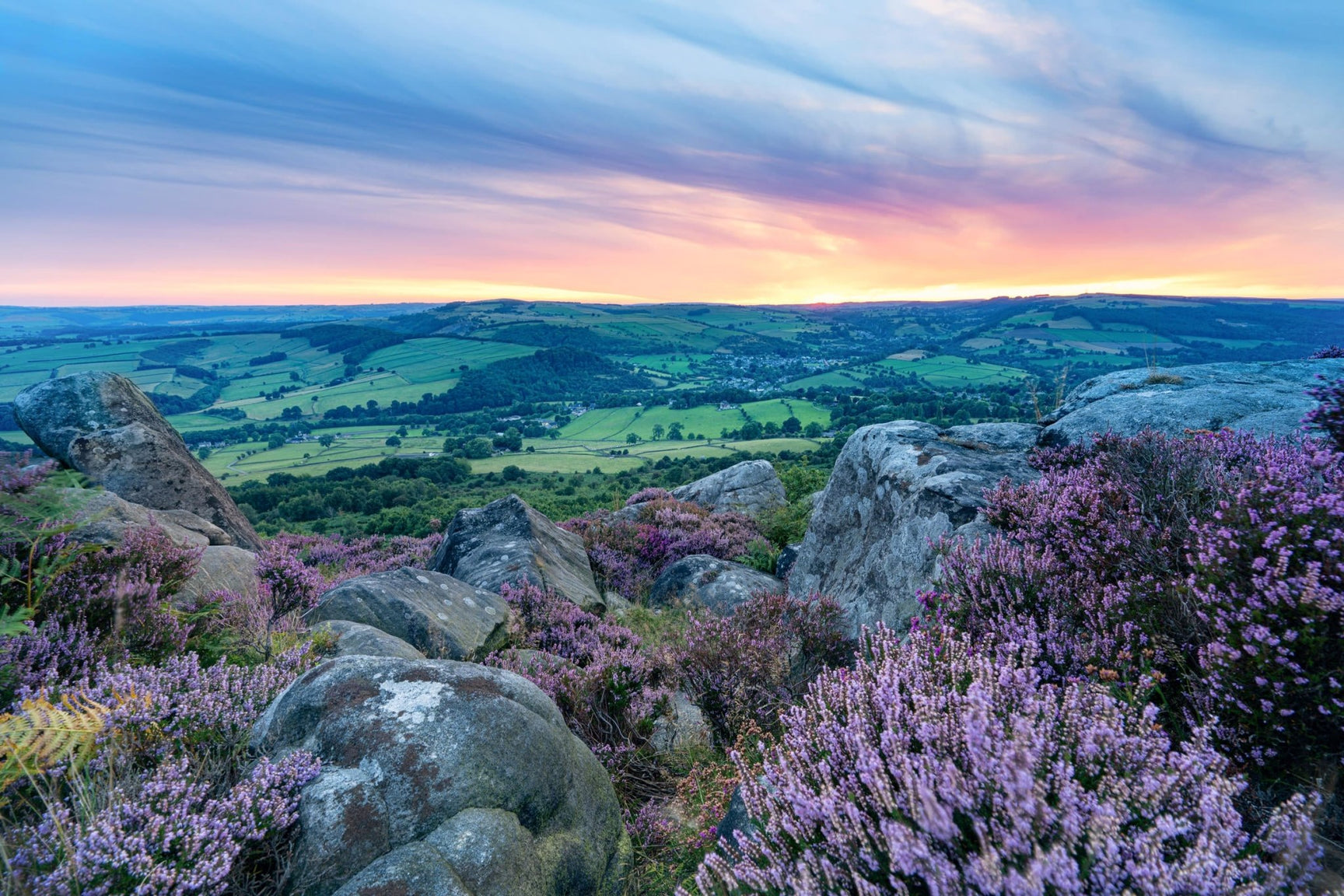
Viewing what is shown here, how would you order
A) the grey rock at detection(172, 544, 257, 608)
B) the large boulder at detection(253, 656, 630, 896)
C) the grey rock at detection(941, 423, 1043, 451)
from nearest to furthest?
1. the large boulder at detection(253, 656, 630, 896)
2. the grey rock at detection(172, 544, 257, 608)
3. the grey rock at detection(941, 423, 1043, 451)

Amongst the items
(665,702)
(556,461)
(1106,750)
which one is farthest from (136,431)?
(556,461)

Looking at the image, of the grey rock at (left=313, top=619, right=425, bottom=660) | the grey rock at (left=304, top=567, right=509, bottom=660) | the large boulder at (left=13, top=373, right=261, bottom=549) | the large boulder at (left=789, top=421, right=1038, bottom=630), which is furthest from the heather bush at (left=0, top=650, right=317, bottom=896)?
the large boulder at (left=13, top=373, right=261, bottom=549)

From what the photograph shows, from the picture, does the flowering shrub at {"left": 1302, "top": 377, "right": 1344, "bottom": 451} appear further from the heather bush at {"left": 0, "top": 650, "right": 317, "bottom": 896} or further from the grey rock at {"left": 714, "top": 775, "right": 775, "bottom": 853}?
the heather bush at {"left": 0, "top": 650, "right": 317, "bottom": 896}

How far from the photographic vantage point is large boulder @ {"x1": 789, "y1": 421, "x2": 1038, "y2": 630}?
6668 millimetres

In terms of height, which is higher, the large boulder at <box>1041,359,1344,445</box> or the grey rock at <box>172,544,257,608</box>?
the large boulder at <box>1041,359,1344,445</box>

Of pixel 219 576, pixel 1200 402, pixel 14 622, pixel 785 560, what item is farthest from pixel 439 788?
pixel 785 560

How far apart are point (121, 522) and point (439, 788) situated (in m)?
7.03

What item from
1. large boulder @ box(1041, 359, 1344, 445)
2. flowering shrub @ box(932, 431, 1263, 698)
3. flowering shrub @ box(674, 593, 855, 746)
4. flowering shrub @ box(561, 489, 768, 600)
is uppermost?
large boulder @ box(1041, 359, 1344, 445)

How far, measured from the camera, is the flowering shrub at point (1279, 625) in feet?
9.02

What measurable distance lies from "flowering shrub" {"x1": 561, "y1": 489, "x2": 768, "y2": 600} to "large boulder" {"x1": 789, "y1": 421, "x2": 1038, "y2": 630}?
4.40 metres

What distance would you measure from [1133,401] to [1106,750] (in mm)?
7735

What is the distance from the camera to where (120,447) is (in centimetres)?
1409

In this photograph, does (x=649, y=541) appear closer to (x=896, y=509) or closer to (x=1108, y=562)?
(x=896, y=509)

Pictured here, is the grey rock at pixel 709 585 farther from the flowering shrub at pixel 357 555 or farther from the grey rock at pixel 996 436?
the flowering shrub at pixel 357 555
